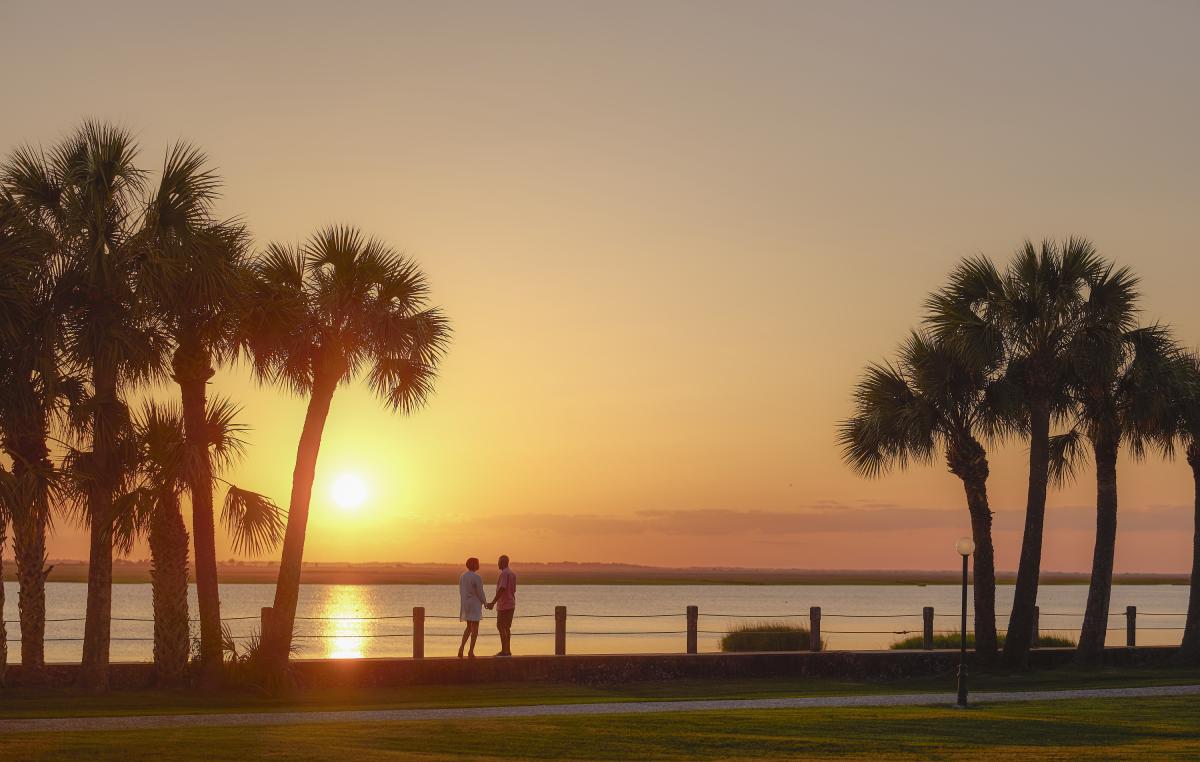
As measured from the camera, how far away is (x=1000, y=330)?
100ft

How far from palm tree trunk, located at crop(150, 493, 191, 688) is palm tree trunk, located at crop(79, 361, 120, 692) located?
0.97 m

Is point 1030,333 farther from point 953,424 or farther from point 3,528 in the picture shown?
point 3,528

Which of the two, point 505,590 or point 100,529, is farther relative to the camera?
point 505,590

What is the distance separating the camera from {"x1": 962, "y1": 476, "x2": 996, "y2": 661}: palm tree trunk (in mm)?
30625

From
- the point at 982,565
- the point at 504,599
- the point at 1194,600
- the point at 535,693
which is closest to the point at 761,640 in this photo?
the point at 982,565

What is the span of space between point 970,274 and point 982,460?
418 centimetres

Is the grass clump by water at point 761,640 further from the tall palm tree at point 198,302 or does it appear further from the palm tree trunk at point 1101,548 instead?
→ the tall palm tree at point 198,302

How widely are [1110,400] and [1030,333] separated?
2967mm

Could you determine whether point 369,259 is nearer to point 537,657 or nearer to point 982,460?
→ point 537,657

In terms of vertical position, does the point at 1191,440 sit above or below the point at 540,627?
above

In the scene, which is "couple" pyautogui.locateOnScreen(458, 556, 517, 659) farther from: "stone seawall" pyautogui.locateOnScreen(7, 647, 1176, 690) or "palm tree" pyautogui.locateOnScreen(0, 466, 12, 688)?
"palm tree" pyautogui.locateOnScreen(0, 466, 12, 688)

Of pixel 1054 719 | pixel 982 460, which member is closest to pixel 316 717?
pixel 1054 719

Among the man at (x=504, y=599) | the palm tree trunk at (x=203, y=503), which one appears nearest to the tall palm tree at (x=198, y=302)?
the palm tree trunk at (x=203, y=503)

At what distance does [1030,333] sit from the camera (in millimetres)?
30422
